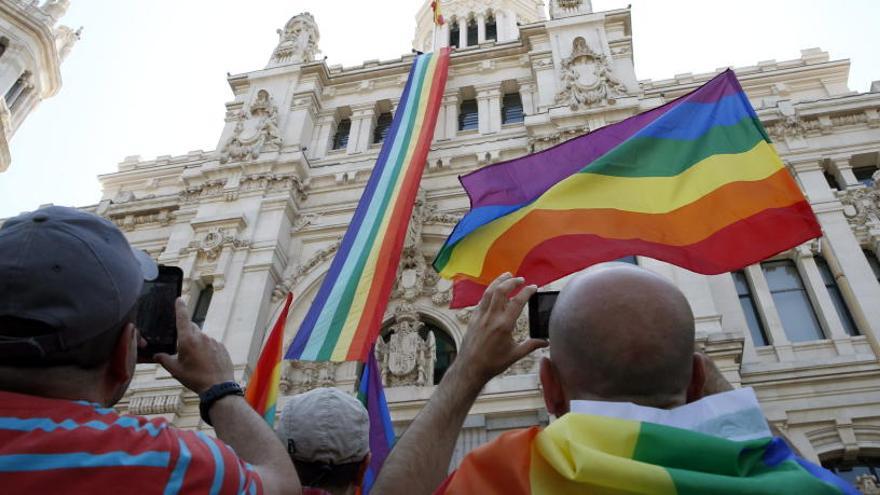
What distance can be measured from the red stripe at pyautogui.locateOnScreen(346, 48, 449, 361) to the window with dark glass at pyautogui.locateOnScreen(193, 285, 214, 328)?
684 cm

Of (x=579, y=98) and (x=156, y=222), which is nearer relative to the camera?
(x=579, y=98)

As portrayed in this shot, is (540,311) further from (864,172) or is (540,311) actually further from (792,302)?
(864,172)

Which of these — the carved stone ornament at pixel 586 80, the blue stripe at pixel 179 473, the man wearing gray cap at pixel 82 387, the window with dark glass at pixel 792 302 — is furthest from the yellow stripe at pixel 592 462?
the carved stone ornament at pixel 586 80

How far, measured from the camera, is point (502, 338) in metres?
2.29

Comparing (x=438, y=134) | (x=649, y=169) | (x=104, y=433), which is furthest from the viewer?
(x=438, y=134)

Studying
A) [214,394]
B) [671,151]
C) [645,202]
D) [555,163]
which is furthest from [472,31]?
[214,394]

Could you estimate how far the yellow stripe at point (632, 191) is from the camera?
6.12 metres

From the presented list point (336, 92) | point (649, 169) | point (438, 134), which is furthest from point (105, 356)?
point (336, 92)

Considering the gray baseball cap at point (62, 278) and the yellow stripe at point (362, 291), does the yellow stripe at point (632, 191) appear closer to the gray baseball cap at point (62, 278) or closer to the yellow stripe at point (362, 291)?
the yellow stripe at point (362, 291)

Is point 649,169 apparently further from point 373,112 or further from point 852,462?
point 373,112

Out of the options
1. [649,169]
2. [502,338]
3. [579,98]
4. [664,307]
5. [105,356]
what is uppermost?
[579,98]

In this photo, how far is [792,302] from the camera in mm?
11750

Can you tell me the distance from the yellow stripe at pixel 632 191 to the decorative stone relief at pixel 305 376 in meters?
6.21

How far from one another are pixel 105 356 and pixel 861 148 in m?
16.1
